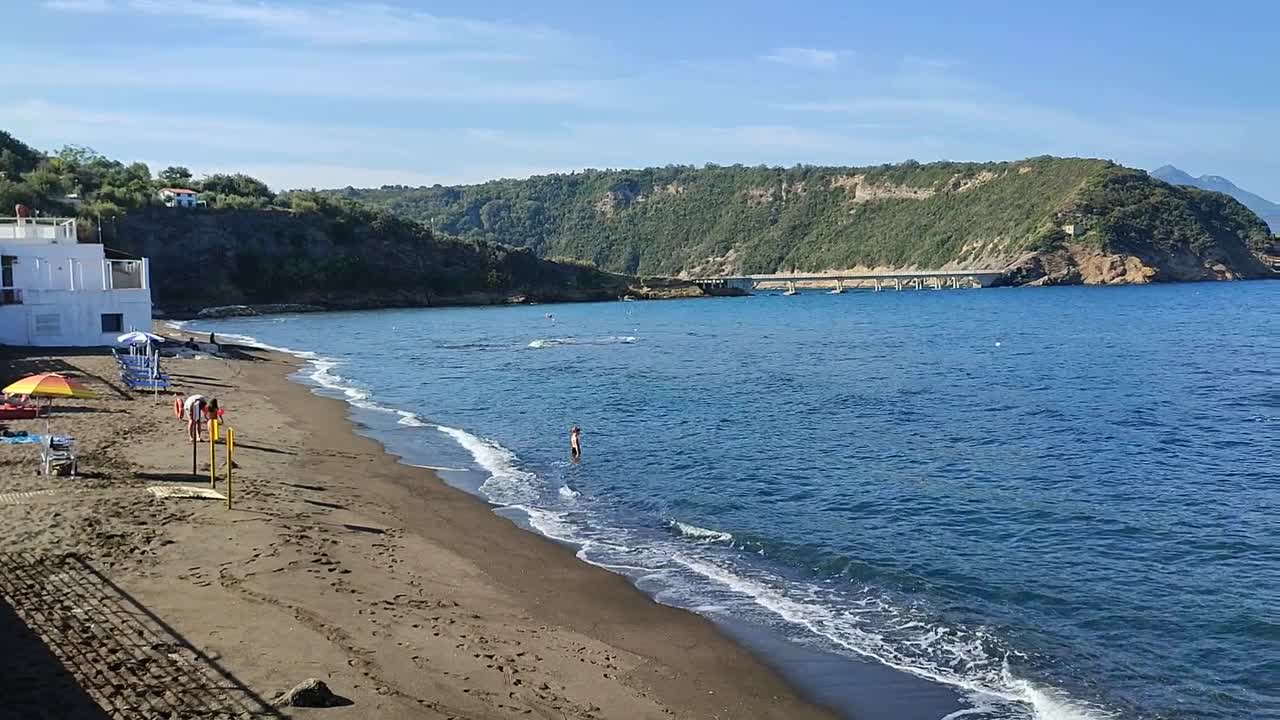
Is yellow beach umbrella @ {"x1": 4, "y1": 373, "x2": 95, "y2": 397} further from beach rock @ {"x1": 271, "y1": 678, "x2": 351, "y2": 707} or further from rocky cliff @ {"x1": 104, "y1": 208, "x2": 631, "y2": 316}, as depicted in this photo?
rocky cliff @ {"x1": 104, "y1": 208, "x2": 631, "y2": 316}

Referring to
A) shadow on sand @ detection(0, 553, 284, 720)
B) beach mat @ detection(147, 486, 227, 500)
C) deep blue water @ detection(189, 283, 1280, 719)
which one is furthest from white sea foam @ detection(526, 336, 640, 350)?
shadow on sand @ detection(0, 553, 284, 720)

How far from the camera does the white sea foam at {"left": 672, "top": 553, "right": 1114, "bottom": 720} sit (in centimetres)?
1161

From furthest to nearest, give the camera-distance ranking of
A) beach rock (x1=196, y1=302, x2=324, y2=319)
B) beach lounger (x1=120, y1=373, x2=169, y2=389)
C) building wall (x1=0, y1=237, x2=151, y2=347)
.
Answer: beach rock (x1=196, y1=302, x2=324, y2=319) < building wall (x1=0, y1=237, x2=151, y2=347) < beach lounger (x1=120, y1=373, x2=169, y2=389)

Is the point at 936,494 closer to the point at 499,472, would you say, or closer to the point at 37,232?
the point at 499,472

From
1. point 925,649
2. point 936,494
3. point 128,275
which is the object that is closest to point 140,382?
point 128,275

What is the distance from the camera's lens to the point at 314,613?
12430mm

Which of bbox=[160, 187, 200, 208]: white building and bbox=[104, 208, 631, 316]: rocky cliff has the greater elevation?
bbox=[160, 187, 200, 208]: white building

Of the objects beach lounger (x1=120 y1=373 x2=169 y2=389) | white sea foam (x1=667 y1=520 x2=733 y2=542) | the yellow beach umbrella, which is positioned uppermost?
the yellow beach umbrella

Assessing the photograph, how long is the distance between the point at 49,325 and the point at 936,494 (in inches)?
1486

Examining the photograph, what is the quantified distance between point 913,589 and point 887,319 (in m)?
87.6

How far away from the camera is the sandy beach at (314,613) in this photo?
32.8 ft

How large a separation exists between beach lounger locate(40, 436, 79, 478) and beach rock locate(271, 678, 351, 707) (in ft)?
37.6

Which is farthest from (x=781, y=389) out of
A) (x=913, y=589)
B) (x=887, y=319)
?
(x=887, y=319)

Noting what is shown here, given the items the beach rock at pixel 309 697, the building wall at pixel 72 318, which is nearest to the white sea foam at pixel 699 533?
the beach rock at pixel 309 697
